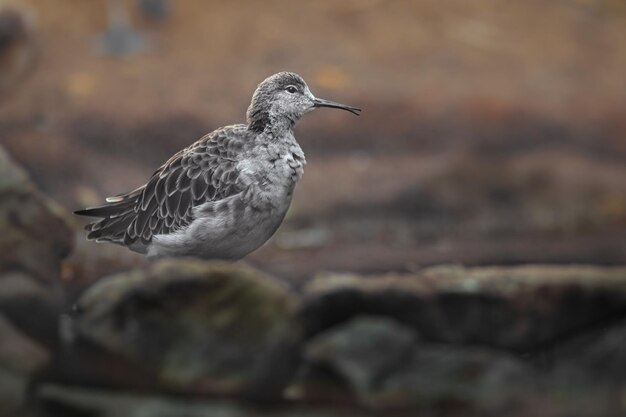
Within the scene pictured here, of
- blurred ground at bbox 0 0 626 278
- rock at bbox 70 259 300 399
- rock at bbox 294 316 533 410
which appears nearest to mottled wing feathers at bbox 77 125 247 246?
rock at bbox 70 259 300 399

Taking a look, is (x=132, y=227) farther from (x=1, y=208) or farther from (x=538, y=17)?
(x=538, y=17)

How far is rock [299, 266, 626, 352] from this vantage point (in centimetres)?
1190

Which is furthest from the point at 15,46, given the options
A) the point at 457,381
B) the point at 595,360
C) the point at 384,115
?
the point at 595,360

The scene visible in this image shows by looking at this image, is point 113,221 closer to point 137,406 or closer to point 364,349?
point 137,406

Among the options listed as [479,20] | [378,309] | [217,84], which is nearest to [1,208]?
[378,309]

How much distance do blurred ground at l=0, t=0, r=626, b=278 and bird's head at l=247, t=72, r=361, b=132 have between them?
5568mm

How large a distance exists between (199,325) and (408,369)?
2.34m

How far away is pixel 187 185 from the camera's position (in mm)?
8398

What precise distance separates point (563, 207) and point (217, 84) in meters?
5.49

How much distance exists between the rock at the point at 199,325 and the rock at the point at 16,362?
1.94 feet

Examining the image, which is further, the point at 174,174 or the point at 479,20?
the point at 479,20

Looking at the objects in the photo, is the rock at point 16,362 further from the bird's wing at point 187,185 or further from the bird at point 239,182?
the bird at point 239,182

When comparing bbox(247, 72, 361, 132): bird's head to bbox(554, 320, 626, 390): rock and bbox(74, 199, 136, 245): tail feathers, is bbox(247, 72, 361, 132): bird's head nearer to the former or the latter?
bbox(74, 199, 136, 245): tail feathers

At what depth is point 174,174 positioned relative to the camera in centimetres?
850
